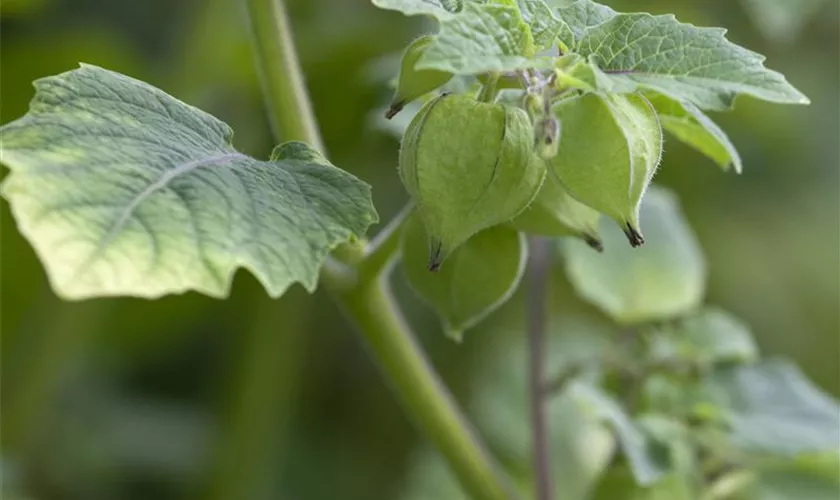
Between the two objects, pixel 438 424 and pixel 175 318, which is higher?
pixel 438 424

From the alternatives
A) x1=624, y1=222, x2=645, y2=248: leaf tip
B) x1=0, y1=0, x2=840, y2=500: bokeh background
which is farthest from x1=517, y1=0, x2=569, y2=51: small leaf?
x1=0, y1=0, x2=840, y2=500: bokeh background

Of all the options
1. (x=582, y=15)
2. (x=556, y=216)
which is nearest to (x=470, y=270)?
(x=556, y=216)

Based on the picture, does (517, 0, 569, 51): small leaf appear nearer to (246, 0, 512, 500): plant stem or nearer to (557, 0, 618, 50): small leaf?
(557, 0, 618, 50): small leaf

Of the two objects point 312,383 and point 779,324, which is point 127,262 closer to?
point 312,383

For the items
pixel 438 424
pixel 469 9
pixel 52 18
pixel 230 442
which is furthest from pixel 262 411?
pixel 469 9

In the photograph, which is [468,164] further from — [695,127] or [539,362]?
[539,362]

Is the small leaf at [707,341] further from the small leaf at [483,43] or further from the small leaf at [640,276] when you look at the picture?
the small leaf at [483,43]

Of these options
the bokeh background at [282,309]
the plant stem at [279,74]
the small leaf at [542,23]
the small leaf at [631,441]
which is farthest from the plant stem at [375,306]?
the bokeh background at [282,309]
